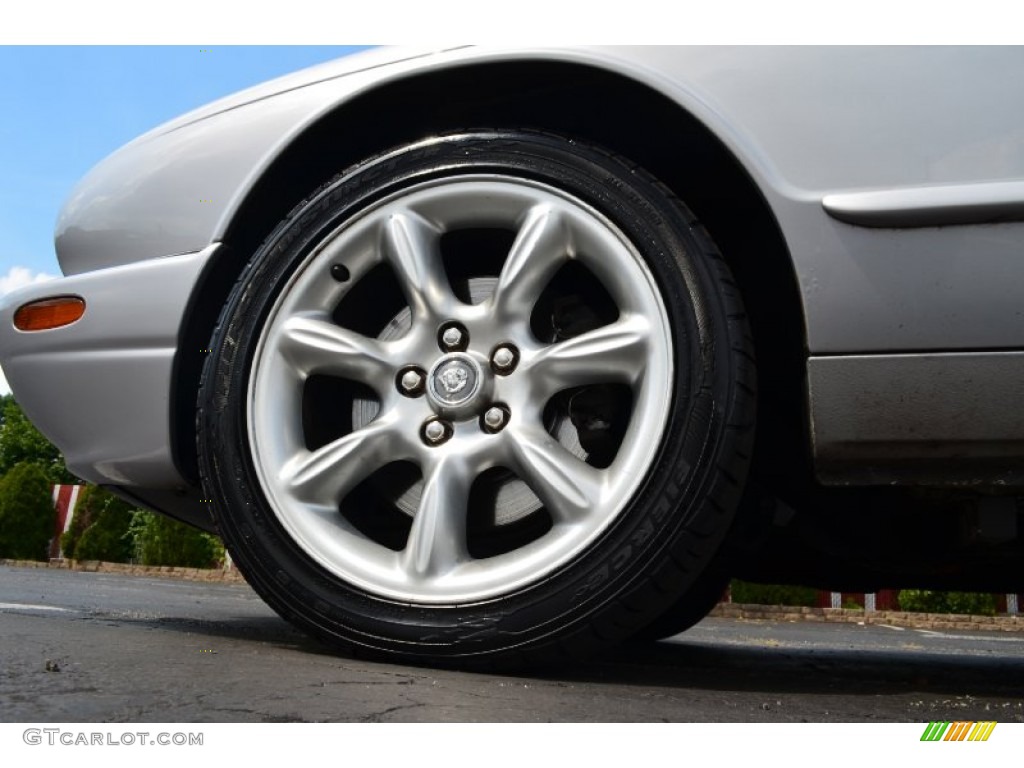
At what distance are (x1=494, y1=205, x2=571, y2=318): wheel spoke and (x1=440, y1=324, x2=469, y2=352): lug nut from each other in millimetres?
77

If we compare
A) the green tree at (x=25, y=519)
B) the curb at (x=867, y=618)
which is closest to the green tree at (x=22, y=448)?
the green tree at (x=25, y=519)

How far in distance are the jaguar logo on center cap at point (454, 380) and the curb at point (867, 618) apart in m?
9.13

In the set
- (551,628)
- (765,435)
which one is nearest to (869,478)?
(765,435)

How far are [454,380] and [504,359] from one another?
3.8 inches

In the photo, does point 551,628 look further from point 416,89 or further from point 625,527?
point 416,89

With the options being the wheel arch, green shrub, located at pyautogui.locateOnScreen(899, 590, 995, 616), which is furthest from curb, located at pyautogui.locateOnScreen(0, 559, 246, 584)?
the wheel arch

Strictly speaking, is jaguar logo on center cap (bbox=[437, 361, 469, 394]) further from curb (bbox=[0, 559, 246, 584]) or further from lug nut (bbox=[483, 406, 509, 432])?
curb (bbox=[0, 559, 246, 584])

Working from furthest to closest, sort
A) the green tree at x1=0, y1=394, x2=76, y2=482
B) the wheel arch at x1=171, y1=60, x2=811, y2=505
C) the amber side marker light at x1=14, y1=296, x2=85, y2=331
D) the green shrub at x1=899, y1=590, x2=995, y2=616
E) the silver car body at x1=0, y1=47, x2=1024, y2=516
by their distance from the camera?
the green tree at x1=0, y1=394, x2=76, y2=482 < the green shrub at x1=899, y1=590, x2=995, y2=616 < the amber side marker light at x1=14, y1=296, x2=85, y2=331 < the wheel arch at x1=171, y1=60, x2=811, y2=505 < the silver car body at x1=0, y1=47, x2=1024, y2=516

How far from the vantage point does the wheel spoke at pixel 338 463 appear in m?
1.99

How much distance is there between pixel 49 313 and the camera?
223cm

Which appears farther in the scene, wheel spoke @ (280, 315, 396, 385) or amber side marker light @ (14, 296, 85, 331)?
amber side marker light @ (14, 296, 85, 331)

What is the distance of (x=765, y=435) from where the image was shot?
2016mm
